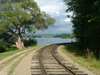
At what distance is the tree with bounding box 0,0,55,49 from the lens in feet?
A: 83.4

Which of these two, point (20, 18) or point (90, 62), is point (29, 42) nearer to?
point (20, 18)

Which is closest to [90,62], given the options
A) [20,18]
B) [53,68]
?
[53,68]

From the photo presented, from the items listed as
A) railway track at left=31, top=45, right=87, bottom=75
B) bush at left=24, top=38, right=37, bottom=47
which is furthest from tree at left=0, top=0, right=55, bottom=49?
railway track at left=31, top=45, right=87, bottom=75

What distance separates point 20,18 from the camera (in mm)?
26578

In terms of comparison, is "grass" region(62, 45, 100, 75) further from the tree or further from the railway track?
the tree

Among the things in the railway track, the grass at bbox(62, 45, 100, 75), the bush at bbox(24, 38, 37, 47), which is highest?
the bush at bbox(24, 38, 37, 47)

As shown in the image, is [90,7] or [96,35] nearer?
[96,35]

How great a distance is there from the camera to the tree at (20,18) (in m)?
25.4

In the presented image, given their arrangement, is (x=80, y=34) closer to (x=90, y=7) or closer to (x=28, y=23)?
(x=90, y=7)

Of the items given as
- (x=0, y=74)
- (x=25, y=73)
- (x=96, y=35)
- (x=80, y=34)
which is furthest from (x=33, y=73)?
(x=80, y=34)

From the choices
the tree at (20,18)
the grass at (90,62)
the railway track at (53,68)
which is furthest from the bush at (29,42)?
the railway track at (53,68)

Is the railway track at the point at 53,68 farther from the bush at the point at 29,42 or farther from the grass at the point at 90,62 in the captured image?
the bush at the point at 29,42

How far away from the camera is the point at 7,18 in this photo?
25781 millimetres

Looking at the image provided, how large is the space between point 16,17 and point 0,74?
20.7 m
